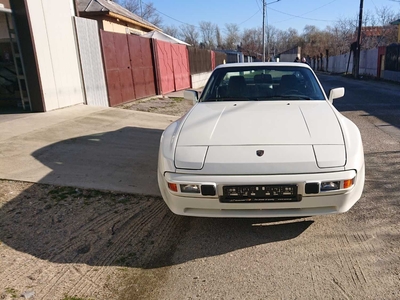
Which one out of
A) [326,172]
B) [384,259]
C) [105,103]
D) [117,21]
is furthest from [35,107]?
[117,21]

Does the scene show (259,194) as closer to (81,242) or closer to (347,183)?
(347,183)

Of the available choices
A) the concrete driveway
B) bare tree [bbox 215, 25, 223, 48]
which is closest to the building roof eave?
the concrete driveway

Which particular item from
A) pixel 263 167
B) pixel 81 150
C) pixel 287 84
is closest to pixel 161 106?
pixel 81 150

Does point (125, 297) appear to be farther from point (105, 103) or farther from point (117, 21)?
point (117, 21)

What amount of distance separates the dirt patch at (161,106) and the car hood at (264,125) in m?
6.19

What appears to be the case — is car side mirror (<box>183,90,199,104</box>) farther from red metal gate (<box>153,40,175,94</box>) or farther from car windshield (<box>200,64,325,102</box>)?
red metal gate (<box>153,40,175,94</box>)

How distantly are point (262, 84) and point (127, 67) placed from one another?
312 inches

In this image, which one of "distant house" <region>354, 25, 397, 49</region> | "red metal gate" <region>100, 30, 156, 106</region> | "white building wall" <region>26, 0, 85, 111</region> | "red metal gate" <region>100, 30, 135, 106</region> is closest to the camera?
"white building wall" <region>26, 0, 85, 111</region>

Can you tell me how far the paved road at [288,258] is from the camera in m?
2.36

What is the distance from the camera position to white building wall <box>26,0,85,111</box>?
293 inches

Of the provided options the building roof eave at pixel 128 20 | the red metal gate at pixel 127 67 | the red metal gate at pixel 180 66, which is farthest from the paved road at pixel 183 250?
the red metal gate at pixel 180 66

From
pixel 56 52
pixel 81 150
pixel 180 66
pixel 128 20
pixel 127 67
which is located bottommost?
pixel 81 150

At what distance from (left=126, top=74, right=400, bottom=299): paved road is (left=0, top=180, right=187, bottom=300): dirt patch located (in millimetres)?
99

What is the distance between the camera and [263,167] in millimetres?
2713
